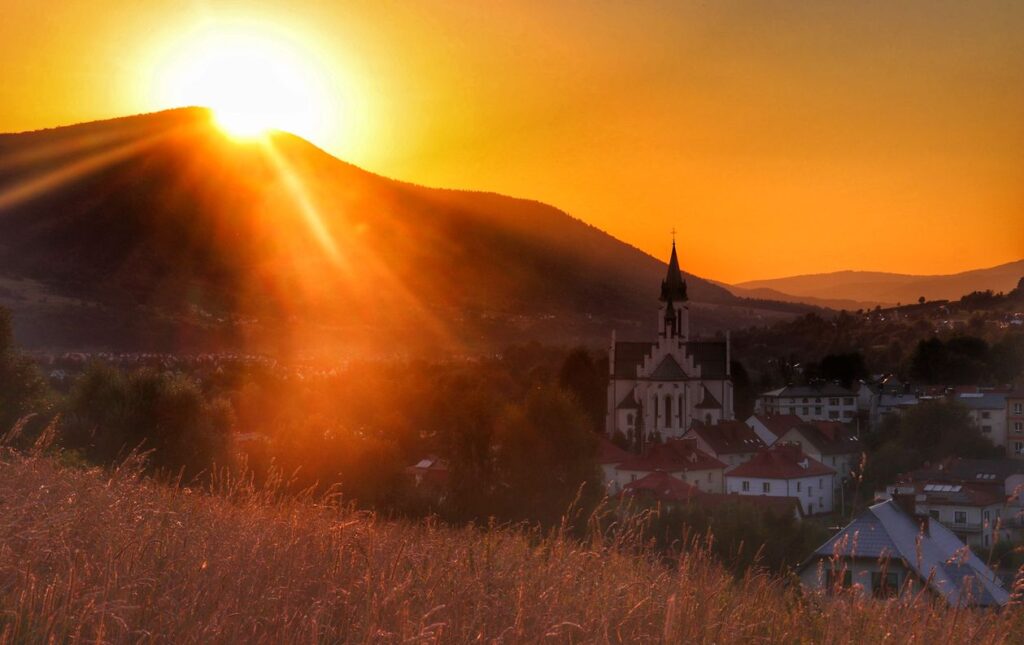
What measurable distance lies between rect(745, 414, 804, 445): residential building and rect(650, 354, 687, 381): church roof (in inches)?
319

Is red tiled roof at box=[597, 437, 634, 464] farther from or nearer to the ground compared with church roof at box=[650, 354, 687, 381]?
nearer to the ground

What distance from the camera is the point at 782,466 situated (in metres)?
46.3

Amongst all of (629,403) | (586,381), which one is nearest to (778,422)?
(629,403)

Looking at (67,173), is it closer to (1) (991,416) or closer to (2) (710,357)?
(2) (710,357)

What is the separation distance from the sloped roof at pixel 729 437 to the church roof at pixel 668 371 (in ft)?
29.2

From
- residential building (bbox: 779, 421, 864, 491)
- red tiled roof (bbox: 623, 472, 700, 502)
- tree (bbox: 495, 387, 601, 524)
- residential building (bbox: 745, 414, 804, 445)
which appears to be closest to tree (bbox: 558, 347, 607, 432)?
residential building (bbox: 745, 414, 804, 445)

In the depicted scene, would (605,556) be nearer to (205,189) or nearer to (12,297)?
(12,297)

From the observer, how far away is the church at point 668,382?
6831 centimetres

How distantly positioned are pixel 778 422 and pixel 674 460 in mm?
13313

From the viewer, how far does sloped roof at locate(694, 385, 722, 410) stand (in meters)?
69.7

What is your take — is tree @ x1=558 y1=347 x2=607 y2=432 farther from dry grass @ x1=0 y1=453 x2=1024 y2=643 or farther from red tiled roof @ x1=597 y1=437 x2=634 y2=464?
dry grass @ x1=0 y1=453 x2=1024 y2=643

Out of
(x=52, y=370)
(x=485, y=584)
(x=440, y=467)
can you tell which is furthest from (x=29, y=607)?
(x=52, y=370)

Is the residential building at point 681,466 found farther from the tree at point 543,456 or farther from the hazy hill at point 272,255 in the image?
the hazy hill at point 272,255

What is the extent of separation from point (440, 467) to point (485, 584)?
29.0 m
